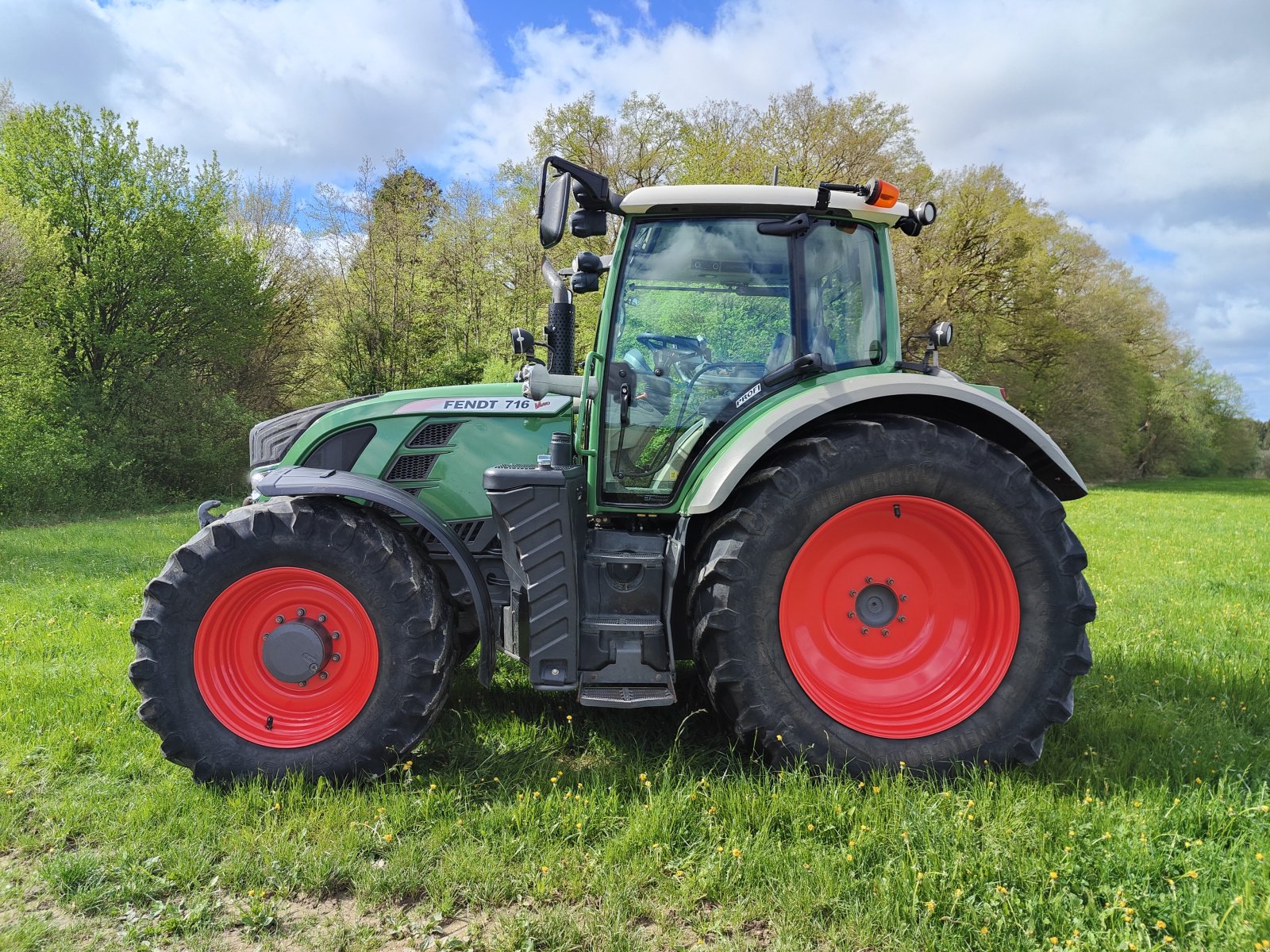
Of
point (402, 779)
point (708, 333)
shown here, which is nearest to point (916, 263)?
point (708, 333)

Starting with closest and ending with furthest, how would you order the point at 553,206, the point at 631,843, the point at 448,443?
the point at 631,843
the point at 553,206
the point at 448,443

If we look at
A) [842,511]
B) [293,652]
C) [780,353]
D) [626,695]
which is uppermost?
[780,353]

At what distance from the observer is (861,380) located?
9.81ft

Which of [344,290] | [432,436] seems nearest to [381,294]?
[344,290]

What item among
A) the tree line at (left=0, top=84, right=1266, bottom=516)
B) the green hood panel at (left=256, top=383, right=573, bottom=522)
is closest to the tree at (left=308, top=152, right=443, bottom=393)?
the tree line at (left=0, top=84, right=1266, bottom=516)

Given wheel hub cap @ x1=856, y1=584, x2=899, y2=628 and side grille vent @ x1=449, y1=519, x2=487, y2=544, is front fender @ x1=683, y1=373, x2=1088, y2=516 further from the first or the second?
side grille vent @ x1=449, y1=519, x2=487, y2=544

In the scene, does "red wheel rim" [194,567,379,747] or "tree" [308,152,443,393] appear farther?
"tree" [308,152,443,393]

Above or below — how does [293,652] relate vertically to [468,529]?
below

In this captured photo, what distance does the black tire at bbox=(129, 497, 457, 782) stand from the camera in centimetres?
294

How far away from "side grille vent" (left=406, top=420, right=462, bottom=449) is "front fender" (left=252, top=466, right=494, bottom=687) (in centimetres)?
37

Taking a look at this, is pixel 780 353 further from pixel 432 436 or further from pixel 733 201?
pixel 432 436

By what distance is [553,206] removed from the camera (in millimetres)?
2816

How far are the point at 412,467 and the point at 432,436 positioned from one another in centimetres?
17

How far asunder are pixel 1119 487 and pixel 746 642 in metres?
31.3
